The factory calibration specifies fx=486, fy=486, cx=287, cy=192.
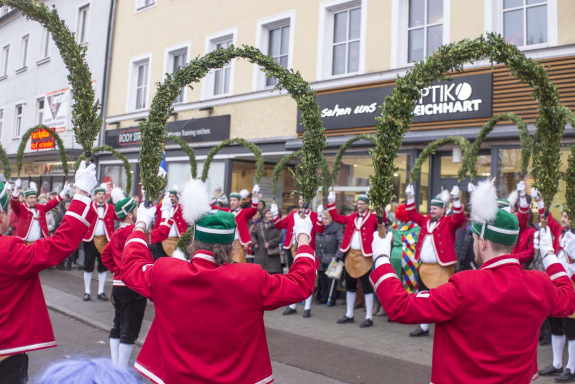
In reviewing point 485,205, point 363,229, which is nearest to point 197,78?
point 485,205

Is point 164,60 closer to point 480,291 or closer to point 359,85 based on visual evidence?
point 359,85

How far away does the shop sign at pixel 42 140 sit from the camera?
19.2 m

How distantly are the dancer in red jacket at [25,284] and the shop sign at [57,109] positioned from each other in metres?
17.6

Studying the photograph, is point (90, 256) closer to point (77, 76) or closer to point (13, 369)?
point (77, 76)

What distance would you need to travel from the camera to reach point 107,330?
6922 millimetres

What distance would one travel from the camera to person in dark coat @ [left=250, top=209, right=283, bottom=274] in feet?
30.5

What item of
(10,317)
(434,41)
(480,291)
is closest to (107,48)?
(434,41)

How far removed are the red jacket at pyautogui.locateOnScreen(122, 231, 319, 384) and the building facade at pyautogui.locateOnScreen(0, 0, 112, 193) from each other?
1611cm

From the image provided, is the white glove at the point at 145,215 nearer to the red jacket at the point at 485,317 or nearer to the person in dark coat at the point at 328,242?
the red jacket at the point at 485,317

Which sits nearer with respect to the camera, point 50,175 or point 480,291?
point 480,291

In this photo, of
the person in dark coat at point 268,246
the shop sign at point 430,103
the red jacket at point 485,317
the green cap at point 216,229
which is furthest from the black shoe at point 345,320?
the green cap at point 216,229

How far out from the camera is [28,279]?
3174 millimetres

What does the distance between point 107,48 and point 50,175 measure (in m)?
6.73

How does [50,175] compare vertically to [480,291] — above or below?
above
